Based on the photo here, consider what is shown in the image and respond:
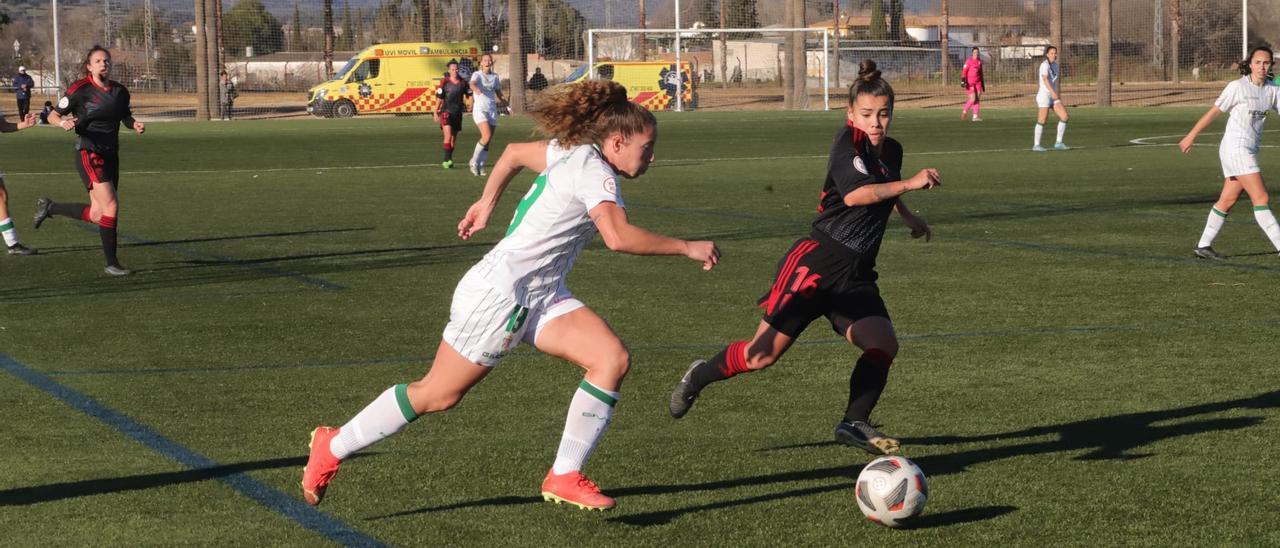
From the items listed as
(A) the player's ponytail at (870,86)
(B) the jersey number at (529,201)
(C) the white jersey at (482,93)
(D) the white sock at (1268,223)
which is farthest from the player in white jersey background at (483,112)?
(B) the jersey number at (529,201)

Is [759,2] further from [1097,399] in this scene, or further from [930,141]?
[1097,399]

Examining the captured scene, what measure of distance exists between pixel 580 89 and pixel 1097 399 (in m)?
3.51

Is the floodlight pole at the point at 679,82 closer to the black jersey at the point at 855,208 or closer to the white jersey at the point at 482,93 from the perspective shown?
the white jersey at the point at 482,93

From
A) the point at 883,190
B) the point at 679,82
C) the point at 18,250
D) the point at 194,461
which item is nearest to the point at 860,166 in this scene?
the point at 883,190

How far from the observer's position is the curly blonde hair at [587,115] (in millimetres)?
5898

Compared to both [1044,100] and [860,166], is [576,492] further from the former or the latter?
[1044,100]

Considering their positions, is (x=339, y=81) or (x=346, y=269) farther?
(x=339, y=81)

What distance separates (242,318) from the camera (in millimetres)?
11297

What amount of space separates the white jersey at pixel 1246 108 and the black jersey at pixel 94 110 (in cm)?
923

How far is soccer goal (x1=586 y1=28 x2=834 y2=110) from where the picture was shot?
54.5m

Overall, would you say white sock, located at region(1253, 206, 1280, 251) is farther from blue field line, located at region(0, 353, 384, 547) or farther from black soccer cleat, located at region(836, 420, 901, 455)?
blue field line, located at region(0, 353, 384, 547)

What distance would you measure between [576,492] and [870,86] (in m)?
2.18

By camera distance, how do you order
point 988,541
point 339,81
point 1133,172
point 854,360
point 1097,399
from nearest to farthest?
point 988,541 < point 1097,399 < point 854,360 < point 1133,172 < point 339,81

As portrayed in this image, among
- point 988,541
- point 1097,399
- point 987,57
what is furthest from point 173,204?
point 987,57
